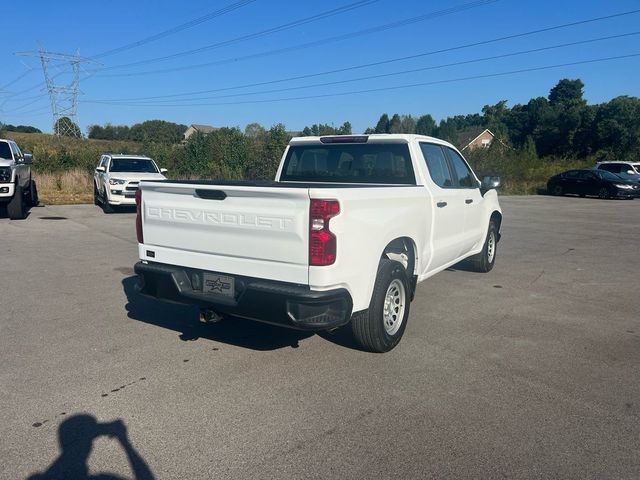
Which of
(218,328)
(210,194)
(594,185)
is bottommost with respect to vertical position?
(594,185)

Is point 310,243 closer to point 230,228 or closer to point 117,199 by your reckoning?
point 230,228

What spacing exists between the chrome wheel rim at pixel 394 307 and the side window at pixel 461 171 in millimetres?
2360

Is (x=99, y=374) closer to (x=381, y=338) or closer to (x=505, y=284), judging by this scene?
(x=381, y=338)

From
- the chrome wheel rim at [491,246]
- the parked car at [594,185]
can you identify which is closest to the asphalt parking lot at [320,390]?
the chrome wheel rim at [491,246]

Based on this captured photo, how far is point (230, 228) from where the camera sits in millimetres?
4324

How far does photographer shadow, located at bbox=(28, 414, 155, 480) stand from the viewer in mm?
2977

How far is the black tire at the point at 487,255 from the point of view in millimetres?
8203

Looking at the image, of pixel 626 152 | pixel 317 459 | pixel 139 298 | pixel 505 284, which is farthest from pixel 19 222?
pixel 626 152

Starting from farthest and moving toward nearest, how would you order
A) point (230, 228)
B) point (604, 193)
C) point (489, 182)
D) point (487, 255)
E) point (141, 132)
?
point (141, 132) → point (604, 193) → point (487, 255) → point (489, 182) → point (230, 228)

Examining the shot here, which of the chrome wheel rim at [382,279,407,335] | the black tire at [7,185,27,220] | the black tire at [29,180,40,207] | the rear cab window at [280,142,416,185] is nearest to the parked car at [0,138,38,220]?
the black tire at [7,185,27,220]

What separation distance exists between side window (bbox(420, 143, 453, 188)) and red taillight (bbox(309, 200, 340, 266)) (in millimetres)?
2455

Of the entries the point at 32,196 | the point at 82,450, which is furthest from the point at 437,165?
the point at 32,196

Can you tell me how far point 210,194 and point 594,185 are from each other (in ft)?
93.3

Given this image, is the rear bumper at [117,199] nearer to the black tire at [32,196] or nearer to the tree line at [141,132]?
the black tire at [32,196]
